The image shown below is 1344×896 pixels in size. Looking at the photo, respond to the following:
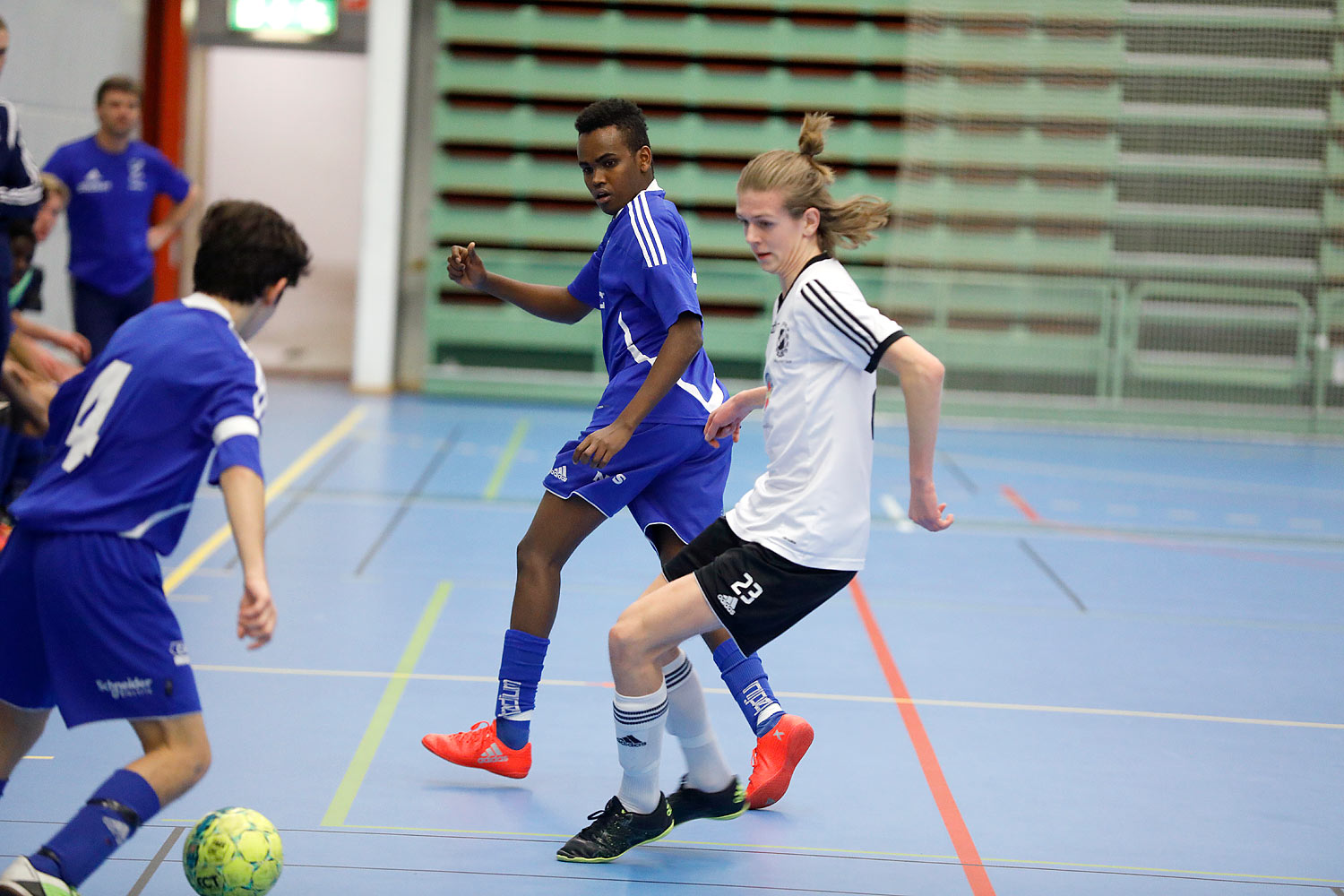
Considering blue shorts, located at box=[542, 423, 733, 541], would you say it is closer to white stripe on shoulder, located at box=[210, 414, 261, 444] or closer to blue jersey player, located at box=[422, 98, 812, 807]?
blue jersey player, located at box=[422, 98, 812, 807]

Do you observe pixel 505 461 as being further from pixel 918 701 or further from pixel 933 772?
pixel 933 772

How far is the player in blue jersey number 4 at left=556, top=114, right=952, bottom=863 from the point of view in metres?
2.80

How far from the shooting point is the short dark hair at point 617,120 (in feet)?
11.1

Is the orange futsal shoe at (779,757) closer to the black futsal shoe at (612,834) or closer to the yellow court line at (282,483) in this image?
the black futsal shoe at (612,834)

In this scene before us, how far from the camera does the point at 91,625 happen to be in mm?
2344

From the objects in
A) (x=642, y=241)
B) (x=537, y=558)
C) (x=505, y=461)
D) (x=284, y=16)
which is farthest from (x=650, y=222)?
(x=284, y=16)

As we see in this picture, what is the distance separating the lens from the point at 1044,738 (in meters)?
4.06

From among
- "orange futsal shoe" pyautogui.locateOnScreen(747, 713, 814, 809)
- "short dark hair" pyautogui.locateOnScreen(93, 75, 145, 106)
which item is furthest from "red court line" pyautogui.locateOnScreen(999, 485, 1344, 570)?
"short dark hair" pyautogui.locateOnScreen(93, 75, 145, 106)

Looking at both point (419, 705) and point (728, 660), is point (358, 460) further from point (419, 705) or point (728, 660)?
point (728, 660)

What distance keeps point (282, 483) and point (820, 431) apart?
531cm

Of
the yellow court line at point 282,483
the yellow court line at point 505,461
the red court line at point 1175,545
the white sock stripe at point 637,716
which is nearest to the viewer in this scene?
the white sock stripe at point 637,716

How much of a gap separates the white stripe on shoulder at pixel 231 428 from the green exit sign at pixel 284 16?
11.1m

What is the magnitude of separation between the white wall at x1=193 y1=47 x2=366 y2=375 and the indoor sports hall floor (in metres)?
6.62

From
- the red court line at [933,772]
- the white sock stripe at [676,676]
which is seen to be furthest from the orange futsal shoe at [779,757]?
the red court line at [933,772]
